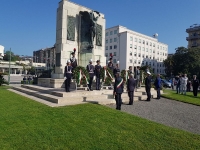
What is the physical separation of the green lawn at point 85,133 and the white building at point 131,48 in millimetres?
64725

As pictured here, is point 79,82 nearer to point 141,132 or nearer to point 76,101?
point 76,101

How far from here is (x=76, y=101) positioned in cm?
920

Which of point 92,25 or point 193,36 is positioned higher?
point 193,36


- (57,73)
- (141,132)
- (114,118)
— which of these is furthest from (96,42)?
(141,132)

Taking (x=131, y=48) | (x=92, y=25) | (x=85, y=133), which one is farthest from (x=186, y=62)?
(x=85, y=133)

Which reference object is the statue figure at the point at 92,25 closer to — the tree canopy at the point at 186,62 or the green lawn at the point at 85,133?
the green lawn at the point at 85,133

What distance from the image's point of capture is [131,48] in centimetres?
7244

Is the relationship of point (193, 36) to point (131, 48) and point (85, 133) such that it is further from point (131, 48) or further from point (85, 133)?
point (85, 133)

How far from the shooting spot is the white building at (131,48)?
7143cm

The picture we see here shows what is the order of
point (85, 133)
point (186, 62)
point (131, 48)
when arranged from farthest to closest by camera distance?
1. point (131, 48)
2. point (186, 62)
3. point (85, 133)

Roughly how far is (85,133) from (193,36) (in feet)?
274

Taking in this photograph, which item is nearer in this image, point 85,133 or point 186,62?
point 85,133

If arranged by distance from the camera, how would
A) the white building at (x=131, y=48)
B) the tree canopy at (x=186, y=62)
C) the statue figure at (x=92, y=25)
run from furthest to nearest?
the white building at (x=131, y=48), the tree canopy at (x=186, y=62), the statue figure at (x=92, y=25)

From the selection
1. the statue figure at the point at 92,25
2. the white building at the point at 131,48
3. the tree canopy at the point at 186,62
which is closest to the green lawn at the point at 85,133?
the statue figure at the point at 92,25
